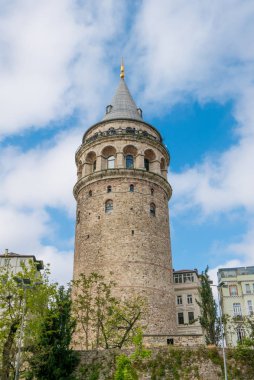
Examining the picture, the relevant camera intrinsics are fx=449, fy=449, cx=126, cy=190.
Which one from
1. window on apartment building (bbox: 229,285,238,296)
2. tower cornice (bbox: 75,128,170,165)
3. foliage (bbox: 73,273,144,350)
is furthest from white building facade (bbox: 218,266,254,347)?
foliage (bbox: 73,273,144,350)

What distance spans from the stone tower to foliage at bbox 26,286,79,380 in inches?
346

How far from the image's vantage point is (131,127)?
38.6 metres

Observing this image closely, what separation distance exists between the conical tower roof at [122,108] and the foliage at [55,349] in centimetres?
2066

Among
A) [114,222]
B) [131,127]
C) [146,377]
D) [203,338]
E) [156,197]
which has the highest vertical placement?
[131,127]

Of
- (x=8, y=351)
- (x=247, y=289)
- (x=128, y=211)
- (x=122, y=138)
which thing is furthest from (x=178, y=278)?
(x=8, y=351)

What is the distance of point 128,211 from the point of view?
113ft

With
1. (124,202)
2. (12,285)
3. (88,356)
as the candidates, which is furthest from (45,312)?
(124,202)

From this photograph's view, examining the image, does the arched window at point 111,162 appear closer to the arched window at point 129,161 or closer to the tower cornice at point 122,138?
the arched window at point 129,161

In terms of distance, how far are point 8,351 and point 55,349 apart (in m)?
2.23

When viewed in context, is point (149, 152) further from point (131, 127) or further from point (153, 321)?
point (153, 321)

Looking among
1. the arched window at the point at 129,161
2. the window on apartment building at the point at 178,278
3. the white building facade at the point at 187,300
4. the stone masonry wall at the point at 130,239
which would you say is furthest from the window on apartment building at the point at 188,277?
the arched window at the point at 129,161

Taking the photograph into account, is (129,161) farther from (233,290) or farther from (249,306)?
(249,306)

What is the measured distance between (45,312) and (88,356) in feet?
12.5

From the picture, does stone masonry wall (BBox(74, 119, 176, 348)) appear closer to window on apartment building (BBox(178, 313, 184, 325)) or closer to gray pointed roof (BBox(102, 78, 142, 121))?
gray pointed roof (BBox(102, 78, 142, 121))
